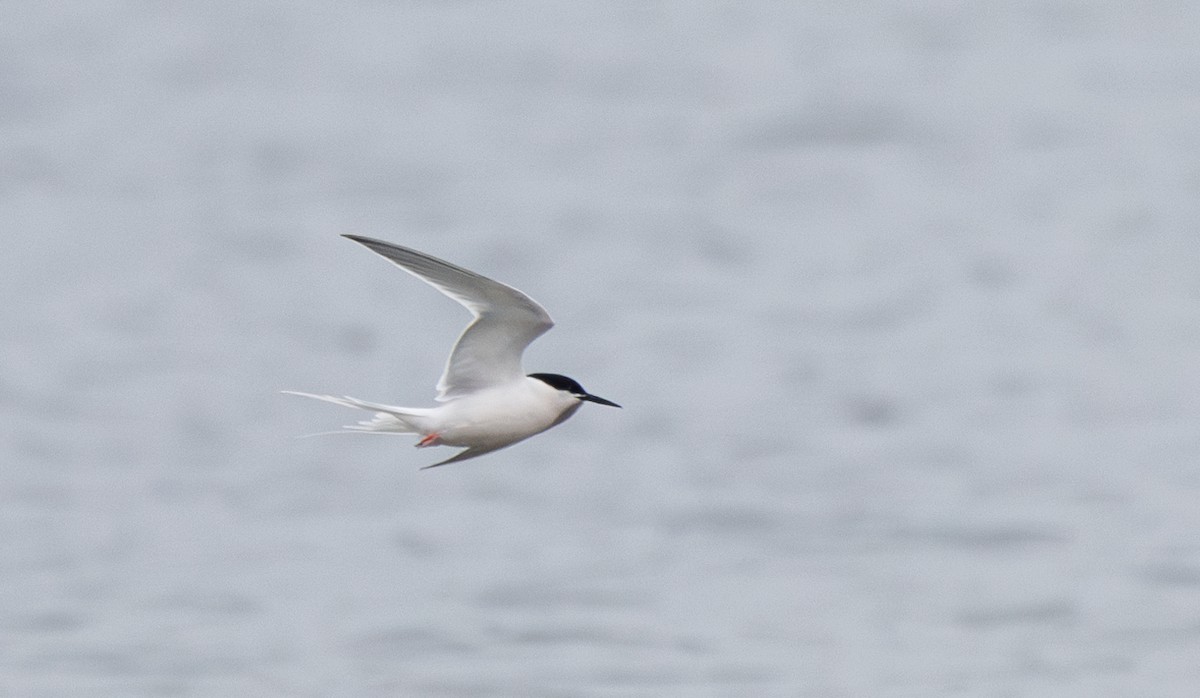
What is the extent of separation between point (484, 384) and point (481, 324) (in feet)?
1.09

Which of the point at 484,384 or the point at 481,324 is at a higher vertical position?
the point at 481,324

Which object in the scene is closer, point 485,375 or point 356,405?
point 356,405

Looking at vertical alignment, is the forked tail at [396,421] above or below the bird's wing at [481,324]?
below

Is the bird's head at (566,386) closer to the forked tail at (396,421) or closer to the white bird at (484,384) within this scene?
the white bird at (484,384)

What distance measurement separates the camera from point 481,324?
8289 mm

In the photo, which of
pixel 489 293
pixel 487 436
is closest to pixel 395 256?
pixel 489 293

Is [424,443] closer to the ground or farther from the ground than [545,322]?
closer to the ground

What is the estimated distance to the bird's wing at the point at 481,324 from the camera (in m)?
7.91

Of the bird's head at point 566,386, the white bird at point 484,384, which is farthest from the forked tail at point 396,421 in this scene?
the bird's head at point 566,386

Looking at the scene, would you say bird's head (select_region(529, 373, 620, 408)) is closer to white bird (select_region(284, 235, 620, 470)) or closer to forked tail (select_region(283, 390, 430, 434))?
white bird (select_region(284, 235, 620, 470))

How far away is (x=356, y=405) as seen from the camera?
7477 millimetres

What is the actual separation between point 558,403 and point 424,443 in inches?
27.7

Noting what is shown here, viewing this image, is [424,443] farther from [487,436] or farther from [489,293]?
[489,293]

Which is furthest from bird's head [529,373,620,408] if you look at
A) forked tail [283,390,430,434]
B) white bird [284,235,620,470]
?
forked tail [283,390,430,434]
